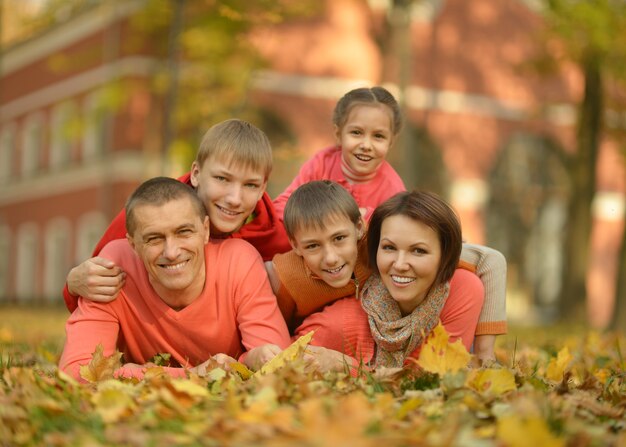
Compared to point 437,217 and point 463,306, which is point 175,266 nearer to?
point 437,217

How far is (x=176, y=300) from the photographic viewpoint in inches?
195

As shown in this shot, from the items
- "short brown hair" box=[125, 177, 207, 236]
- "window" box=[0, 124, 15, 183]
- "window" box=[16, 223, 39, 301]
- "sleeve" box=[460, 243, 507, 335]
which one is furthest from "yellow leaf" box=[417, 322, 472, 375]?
"window" box=[0, 124, 15, 183]

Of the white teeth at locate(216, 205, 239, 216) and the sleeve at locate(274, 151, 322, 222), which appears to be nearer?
the white teeth at locate(216, 205, 239, 216)

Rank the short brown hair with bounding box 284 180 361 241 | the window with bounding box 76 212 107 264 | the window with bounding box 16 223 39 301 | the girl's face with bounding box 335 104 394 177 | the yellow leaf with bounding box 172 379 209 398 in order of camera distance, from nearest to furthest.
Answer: the yellow leaf with bounding box 172 379 209 398, the short brown hair with bounding box 284 180 361 241, the girl's face with bounding box 335 104 394 177, the window with bounding box 76 212 107 264, the window with bounding box 16 223 39 301

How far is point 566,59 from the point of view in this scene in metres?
17.0

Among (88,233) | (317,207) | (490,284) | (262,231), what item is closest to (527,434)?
(317,207)

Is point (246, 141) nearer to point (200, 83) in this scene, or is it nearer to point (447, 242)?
point (447, 242)

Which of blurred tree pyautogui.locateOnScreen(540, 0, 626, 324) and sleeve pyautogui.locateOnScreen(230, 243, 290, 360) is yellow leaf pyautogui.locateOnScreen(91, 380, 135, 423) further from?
blurred tree pyautogui.locateOnScreen(540, 0, 626, 324)

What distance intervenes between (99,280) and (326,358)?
45.7 inches

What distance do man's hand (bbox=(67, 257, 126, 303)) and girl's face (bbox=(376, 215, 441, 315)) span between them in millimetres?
1280

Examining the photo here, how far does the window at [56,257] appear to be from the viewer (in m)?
29.3

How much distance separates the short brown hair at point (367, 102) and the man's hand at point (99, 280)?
1.67 meters

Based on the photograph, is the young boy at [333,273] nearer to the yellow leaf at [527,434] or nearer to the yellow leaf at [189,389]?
the yellow leaf at [189,389]

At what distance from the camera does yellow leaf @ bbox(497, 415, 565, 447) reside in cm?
281
